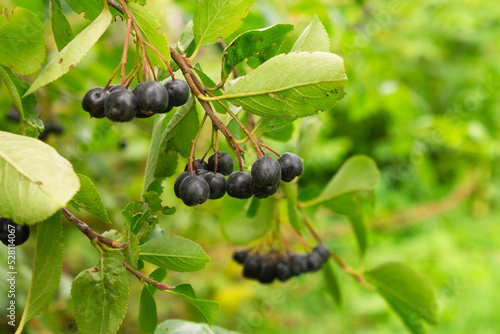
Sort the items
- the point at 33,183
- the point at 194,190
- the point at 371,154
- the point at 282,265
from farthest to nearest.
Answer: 1. the point at 371,154
2. the point at 282,265
3. the point at 194,190
4. the point at 33,183

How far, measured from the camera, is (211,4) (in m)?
0.70

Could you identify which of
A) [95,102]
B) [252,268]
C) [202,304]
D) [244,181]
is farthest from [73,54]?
[252,268]

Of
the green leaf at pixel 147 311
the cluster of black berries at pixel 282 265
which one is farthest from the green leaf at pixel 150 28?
the cluster of black berries at pixel 282 265

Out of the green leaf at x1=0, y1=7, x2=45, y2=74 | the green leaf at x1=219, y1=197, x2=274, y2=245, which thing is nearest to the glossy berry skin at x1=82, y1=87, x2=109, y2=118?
the green leaf at x1=0, y1=7, x2=45, y2=74

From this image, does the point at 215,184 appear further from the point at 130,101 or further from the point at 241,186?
the point at 130,101

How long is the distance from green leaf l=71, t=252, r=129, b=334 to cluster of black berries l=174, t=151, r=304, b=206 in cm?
15

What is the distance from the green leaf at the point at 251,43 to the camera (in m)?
0.67

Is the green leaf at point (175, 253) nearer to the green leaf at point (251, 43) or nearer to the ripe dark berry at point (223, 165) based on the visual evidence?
the ripe dark berry at point (223, 165)

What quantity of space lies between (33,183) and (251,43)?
361mm

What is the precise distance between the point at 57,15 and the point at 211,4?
0.83ft

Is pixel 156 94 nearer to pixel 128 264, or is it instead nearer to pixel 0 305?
pixel 128 264

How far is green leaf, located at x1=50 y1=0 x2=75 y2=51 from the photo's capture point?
728mm

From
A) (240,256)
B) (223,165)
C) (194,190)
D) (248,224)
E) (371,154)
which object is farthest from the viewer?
(371,154)

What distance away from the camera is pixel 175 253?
72 cm
